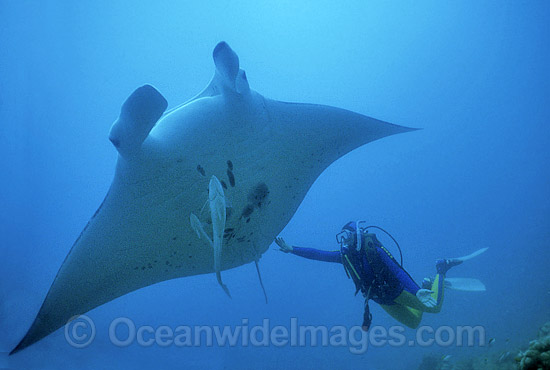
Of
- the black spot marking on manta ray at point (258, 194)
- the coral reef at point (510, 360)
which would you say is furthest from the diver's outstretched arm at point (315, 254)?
the coral reef at point (510, 360)

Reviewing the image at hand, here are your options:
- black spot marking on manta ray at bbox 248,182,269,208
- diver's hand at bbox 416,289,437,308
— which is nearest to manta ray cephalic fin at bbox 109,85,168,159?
black spot marking on manta ray at bbox 248,182,269,208

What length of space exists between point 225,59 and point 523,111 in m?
33.1

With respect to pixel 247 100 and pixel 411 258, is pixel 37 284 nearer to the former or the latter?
pixel 247 100

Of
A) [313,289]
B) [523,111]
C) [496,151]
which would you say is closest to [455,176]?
[496,151]

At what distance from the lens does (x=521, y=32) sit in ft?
64.4

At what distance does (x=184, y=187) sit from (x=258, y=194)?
24.1 inches

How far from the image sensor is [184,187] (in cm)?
205

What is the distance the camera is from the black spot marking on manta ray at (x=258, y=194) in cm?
236

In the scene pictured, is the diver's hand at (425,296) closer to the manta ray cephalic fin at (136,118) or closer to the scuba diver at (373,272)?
the scuba diver at (373,272)

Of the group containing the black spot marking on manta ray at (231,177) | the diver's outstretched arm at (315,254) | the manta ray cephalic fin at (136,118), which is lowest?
the diver's outstretched arm at (315,254)

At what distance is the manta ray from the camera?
187 cm

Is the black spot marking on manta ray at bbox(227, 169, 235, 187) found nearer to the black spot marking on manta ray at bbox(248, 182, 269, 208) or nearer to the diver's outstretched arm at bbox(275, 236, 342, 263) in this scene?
the black spot marking on manta ray at bbox(248, 182, 269, 208)

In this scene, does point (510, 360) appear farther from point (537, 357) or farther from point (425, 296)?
point (537, 357)

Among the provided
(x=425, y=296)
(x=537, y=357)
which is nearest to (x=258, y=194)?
(x=537, y=357)
